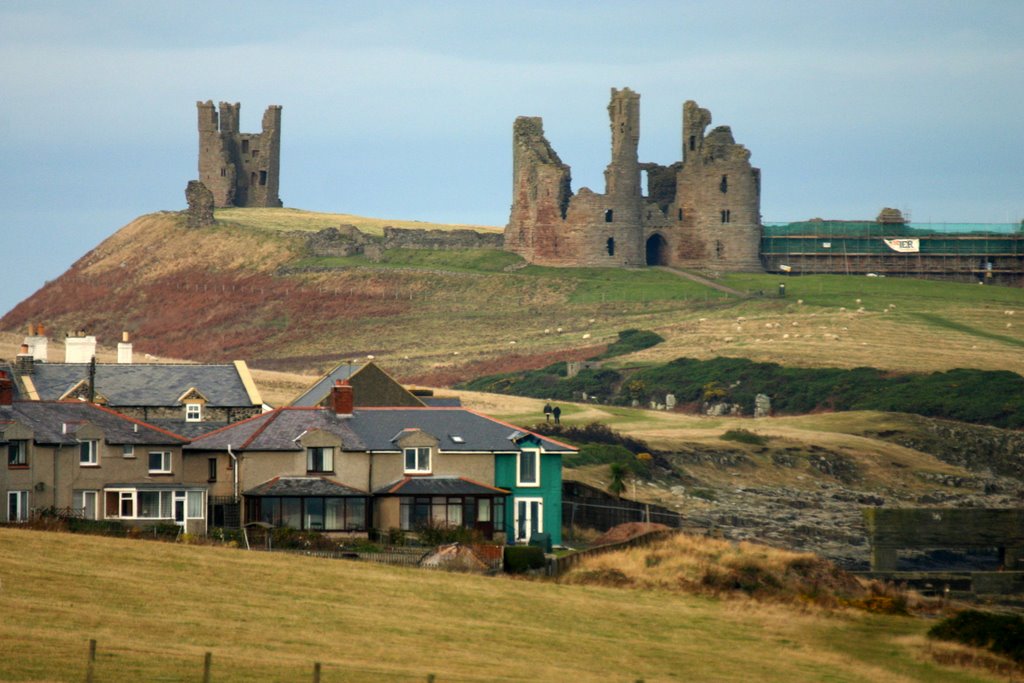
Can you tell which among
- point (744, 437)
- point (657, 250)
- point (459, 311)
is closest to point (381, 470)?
point (744, 437)

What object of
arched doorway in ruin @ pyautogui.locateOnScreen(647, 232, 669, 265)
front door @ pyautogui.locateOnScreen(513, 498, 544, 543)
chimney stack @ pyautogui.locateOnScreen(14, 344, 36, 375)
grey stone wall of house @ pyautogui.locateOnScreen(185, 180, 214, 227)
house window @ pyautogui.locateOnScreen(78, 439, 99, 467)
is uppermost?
grey stone wall of house @ pyautogui.locateOnScreen(185, 180, 214, 227)

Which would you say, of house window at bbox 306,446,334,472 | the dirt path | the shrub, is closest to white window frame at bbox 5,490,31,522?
house window at bbox 306,446,334,472

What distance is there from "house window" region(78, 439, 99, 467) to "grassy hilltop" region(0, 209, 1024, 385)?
50.1m

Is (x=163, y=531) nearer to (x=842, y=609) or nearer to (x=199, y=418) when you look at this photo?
(x=199, y=418)

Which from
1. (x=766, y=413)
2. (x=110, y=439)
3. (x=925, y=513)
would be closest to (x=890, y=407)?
(x=766, y=413)

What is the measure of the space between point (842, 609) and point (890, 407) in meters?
44.0

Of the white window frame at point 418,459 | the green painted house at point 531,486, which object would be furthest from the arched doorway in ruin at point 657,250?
the white window frame at point 418,459

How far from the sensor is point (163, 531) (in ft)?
151

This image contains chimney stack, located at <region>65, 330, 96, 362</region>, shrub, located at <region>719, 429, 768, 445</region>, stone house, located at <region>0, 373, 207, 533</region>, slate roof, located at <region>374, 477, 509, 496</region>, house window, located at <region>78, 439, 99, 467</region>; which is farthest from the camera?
shrub, located at <region>719, 429, 768, 445</region>

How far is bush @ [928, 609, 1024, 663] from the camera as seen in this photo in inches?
1442

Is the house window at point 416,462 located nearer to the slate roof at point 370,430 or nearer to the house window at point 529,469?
the slate roof at point 370,430

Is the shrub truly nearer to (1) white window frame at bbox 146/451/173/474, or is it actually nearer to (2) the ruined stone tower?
(1) white window frame at bbox 146/451/173/474

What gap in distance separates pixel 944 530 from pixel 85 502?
69.3 feet

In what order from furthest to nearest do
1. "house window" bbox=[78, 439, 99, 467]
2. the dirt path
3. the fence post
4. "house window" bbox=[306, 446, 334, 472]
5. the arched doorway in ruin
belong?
the arched doorway in ruin
the dirt path
"house window" bbox=[306, 446, 334, 472]
"house window" bbox=[78, 439, 99, 467]
the fence post
